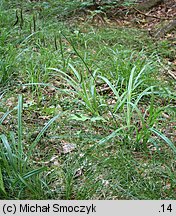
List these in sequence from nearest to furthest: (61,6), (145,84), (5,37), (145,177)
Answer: (145,177)
(145,84)
(5,37)
(61,6)

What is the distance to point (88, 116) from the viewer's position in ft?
9.49

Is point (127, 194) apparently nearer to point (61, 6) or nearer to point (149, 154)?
point (149, 154)

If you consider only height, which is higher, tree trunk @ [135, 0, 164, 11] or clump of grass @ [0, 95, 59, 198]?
tree trunk @ [135, 0, 164, 11]

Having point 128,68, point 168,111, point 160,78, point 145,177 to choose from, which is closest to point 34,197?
point 145,177

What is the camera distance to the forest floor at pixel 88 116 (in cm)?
216

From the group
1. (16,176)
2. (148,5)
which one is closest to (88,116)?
(16,176)

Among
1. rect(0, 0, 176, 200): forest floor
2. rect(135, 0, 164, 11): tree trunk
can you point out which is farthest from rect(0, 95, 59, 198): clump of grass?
rect(135, 0, 164, 11): tree trunk

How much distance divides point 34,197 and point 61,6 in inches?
160

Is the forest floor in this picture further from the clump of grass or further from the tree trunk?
the tree trunk

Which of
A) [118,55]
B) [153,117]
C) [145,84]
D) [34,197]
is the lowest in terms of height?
[34,197]

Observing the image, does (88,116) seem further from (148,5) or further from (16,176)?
(148,5)

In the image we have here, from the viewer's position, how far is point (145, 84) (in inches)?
126

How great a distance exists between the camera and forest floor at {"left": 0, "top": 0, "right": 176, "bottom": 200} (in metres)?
2.16

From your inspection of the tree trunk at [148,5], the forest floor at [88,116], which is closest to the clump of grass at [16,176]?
the forest floor at [88,116]
